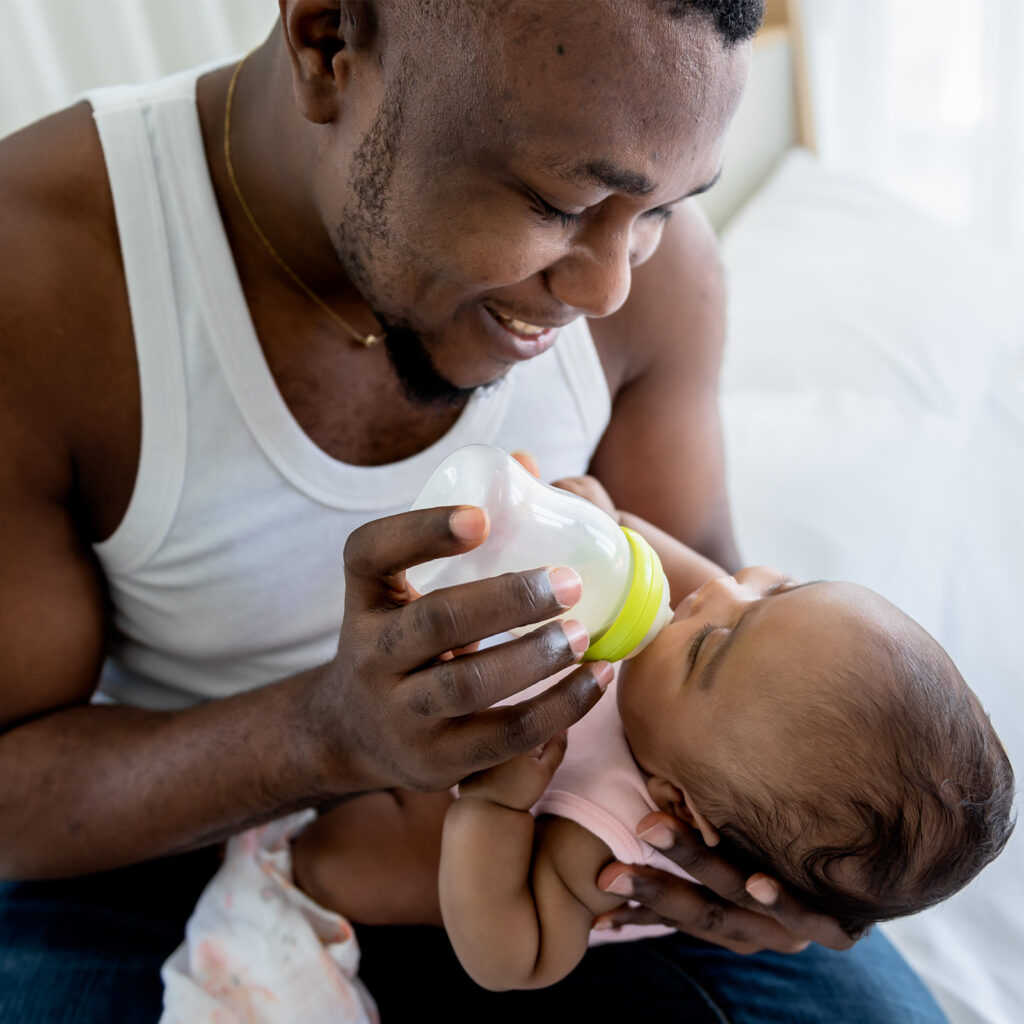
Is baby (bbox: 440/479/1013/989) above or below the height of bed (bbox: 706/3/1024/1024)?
above

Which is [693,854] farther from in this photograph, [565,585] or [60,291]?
[60,291]

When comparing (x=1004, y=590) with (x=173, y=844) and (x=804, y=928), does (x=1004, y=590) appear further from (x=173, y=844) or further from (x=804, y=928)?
(x=173, y=844)

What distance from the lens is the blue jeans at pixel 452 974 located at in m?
1.13

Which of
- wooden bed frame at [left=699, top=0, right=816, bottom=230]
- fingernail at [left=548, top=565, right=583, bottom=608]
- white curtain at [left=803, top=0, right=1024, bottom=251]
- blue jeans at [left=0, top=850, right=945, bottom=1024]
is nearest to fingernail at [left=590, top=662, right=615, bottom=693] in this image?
fingernail at [left=548, top=565, right=583, bottom=608]

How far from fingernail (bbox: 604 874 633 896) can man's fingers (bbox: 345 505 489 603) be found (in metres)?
0.41

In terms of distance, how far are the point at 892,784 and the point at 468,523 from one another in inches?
18.1

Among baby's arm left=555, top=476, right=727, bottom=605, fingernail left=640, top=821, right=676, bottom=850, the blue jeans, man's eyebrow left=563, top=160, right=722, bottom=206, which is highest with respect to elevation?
man's eyebrow left=563, top=160, right=722, bottom=206

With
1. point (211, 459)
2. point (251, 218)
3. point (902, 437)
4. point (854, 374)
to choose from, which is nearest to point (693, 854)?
point (211, 459)

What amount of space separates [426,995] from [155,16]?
60.9 inches

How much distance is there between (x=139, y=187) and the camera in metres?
1.14

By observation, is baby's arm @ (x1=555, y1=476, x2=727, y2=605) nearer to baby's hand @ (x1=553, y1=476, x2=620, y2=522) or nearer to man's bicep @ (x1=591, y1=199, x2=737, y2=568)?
baby's hand @ (x1=553, y1=476, x2=620, y2=522)

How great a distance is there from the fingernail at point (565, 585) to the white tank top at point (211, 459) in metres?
0.50

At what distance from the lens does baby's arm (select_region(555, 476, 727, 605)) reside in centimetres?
126

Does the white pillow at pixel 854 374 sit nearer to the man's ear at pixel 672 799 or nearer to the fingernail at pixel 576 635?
the man's ear at pixel 672 799
